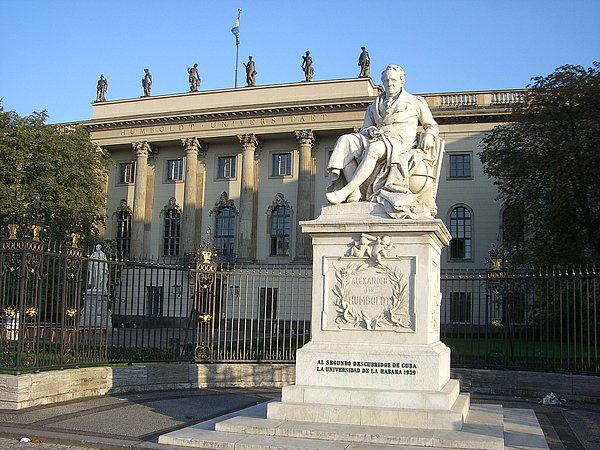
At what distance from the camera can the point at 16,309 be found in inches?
432

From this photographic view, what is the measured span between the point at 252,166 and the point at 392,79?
4212 cm

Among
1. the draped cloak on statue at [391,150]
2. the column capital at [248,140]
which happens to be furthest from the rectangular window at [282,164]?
the draped cloak on statue at [391,150]

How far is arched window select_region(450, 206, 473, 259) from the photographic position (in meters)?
47.1

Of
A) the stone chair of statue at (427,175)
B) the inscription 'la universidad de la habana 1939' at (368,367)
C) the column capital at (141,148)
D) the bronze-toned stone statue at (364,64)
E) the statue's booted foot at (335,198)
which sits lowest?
the inscription 'la universidad de la habana 1939' at (368,367)

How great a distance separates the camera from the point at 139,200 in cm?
5369

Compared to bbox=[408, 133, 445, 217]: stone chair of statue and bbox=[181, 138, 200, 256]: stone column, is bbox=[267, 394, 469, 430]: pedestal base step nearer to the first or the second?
bbox=[408, 133, 445, 217]: stone chair of statue

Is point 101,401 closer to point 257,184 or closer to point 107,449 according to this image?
point 107,449

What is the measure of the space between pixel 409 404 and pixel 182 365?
723cm

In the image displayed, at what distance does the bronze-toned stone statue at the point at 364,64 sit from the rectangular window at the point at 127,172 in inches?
774

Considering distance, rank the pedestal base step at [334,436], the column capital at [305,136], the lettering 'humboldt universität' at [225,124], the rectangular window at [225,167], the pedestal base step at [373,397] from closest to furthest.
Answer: the pedestal base step at [334,436]
the pedestal base step at [373,397]
the column capital at [305,136]
the lettering 'humboldt universität' at [225,124]
the rectangular window at [225,167]

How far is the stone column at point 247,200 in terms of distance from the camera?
→ 50781 mm

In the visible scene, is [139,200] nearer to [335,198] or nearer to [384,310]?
[335,198]

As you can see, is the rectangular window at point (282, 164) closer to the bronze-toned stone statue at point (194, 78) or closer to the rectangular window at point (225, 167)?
the rectangular window at point (225, 167)

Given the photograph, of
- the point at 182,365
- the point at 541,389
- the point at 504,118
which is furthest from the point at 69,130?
the point at 541,389
